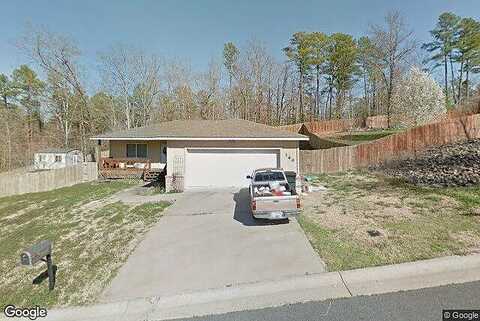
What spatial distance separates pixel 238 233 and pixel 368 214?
3834 mm

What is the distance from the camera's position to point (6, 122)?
→ 33812mm

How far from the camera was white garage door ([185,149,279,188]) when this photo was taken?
1454 centimetres

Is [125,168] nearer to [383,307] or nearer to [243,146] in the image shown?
[243,146]

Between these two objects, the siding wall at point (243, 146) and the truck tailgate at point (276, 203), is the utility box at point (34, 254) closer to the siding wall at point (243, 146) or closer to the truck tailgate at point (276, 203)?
the truck tailgate at point (276, 203)

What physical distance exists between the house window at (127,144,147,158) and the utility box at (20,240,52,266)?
14.2 meters

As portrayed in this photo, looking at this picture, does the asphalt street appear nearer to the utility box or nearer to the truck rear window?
the utility box

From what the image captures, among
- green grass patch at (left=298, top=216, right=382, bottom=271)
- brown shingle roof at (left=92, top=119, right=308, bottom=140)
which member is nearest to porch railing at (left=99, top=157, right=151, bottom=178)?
brown shingle roof at (left=92, top=119, right=308, bottom=140)

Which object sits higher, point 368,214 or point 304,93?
point 304,93

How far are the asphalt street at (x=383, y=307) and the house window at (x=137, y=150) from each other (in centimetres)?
1622

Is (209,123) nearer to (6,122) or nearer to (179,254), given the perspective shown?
(179,254)

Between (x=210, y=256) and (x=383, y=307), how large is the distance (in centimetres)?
348

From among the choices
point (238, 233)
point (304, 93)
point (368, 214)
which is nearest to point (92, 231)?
point (238, 233)

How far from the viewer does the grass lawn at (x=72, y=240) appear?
538 centimetres

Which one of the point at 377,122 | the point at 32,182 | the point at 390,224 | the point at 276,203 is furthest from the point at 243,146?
the point at 377,122
